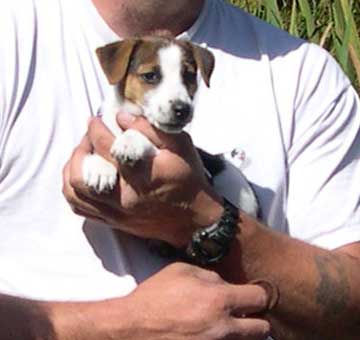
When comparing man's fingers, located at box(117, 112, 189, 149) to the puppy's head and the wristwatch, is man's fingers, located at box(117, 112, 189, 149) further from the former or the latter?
the wristwatch

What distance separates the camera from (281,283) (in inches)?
146

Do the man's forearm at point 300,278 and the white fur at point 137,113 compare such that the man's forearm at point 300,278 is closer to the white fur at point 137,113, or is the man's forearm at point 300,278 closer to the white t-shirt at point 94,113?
the white t-shirt at point 94,113

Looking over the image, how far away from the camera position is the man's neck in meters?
3.95

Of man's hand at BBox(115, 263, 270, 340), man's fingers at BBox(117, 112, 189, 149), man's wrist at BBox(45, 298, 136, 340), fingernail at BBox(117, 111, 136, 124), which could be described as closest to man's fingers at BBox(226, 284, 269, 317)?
man's hand at BBox(115, 263, 270, 340)

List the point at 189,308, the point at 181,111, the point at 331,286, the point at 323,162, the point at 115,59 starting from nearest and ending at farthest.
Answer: the point at 189,308
the point at 181,111
the point at 115,59
the point at 331,286
the point at 323,162

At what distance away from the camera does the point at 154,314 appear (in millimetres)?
3453

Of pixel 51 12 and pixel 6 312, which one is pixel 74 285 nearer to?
pixel 6 312

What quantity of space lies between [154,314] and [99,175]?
1.13ft

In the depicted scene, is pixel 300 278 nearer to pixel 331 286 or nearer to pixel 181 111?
pixel 331 286

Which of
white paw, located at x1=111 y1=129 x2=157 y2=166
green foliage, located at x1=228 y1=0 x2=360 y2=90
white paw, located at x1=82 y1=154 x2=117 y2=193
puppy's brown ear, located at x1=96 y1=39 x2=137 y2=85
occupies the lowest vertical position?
green foliage, located at x1=228 y1=0 x2=360 y2=90

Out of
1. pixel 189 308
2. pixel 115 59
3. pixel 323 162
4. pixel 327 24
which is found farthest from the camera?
pixel 327 24

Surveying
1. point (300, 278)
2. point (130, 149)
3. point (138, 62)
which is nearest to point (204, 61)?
point (138, 62)

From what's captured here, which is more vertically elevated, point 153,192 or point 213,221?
point 153,192

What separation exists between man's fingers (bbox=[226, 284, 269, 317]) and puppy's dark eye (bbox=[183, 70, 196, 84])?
21.5 inches
